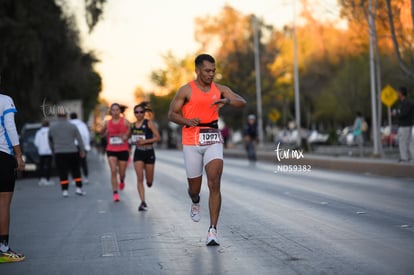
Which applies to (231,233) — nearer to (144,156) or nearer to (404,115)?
(144,156)

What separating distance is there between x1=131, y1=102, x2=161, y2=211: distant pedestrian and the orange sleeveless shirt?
15.8ft

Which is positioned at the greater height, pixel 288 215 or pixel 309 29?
pixel 309 29

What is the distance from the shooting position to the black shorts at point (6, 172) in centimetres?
871

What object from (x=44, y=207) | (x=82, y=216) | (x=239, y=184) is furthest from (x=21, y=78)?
(x=82, y=216)

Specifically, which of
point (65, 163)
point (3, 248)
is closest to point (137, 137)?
point (65, 163)

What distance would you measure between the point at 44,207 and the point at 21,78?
18681 millimetres

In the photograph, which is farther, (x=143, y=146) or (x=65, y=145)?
(x=65, y=145)

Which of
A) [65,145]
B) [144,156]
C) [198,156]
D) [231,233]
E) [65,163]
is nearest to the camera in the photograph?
[198,156]

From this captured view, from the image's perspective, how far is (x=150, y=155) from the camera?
46.4 feet

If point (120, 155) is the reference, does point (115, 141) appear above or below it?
above

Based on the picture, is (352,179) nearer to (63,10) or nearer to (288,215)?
(288,215)

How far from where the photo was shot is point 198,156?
30.7ft

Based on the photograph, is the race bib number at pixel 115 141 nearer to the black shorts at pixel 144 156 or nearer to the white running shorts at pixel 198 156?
the black shorts at pixel 144 156

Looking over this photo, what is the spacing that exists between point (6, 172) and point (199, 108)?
216 cm
